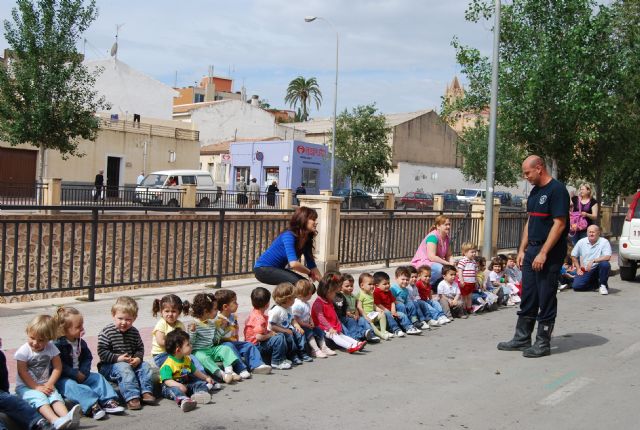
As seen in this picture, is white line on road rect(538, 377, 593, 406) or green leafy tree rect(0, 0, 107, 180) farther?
green leafy tree rect(0, 0, 107, 180)

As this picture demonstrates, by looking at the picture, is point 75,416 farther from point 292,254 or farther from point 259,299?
point 292,254

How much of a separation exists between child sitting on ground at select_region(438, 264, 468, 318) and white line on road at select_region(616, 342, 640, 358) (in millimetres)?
2314

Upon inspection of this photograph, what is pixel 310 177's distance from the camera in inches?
1804

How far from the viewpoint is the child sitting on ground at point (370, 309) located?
315 inches

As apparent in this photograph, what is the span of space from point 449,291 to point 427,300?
1.37 feet

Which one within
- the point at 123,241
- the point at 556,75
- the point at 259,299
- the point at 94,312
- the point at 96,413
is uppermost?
the point at 556,75

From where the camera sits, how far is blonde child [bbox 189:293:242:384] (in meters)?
5.98

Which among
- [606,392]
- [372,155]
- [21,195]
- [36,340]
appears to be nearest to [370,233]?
[606,392]

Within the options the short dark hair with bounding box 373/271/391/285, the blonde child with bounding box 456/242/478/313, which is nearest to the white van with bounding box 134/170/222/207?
the blonde child with bounding box 456/242/478/313

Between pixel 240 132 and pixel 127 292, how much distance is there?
5167 centimetres

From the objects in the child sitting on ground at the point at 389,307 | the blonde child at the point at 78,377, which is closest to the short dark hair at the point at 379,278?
the child sitting on ground at the point at 389,307

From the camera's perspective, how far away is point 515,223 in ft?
58.1

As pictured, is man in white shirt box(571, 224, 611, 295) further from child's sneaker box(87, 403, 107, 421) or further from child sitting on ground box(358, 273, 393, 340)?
child's sneaker box(87, 403, 107, 421)

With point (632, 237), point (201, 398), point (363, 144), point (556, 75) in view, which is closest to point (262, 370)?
point (201, 398)
